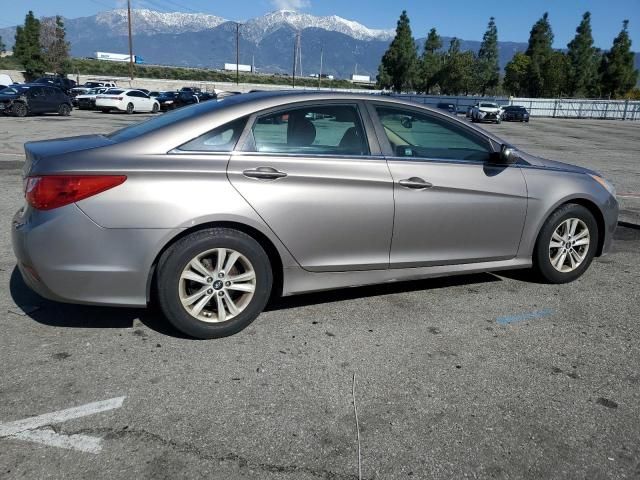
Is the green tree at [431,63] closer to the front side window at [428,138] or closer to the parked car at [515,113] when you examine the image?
the parked car at [515,113]

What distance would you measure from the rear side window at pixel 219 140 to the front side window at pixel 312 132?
12 centimetres

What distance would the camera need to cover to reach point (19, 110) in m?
25.9

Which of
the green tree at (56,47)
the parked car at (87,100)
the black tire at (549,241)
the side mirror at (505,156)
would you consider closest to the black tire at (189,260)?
the side mirror at (505,156)

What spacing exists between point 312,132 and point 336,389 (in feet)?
5.91

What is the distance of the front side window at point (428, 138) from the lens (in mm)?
4117

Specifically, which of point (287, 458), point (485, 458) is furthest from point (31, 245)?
point (485, 458)

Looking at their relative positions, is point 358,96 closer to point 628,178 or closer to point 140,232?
point 140,232

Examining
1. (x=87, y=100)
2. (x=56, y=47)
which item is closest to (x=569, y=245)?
(x=87, y=100)

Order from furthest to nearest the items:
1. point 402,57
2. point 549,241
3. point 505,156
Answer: point 402,57, point 549,241, point 505,156

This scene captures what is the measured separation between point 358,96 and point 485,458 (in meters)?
2.65

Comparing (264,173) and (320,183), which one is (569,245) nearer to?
(320,183)

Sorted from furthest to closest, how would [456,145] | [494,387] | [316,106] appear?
[456,145] < [316,106] < [494,387]

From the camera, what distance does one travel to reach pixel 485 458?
2.52m

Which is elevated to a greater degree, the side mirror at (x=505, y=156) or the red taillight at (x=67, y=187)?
the side mirror at (x=505, y=156)
